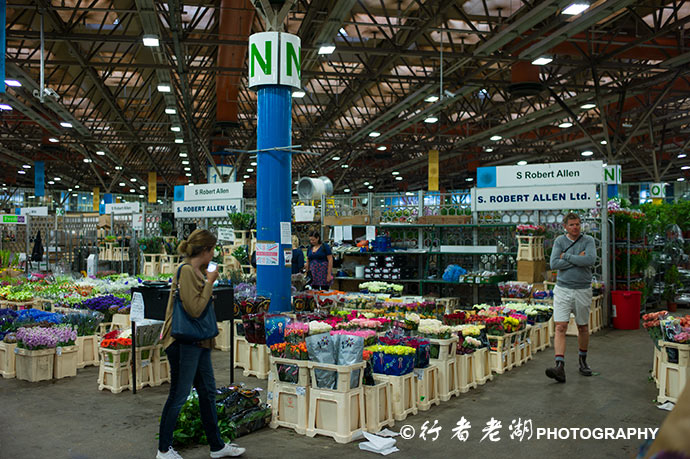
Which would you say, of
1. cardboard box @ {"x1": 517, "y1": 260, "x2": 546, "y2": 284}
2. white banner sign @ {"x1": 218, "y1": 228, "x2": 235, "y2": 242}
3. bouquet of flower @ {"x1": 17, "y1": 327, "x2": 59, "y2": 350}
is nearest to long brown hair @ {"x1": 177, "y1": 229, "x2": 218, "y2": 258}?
bouquet of flower @ {"x1": 17, "y1": 327, "x2": 59, "y2": 350}

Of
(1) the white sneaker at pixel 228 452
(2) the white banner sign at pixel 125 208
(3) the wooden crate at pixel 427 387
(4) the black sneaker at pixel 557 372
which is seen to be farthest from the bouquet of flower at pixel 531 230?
(2) the white banner sign at pixel 125 208

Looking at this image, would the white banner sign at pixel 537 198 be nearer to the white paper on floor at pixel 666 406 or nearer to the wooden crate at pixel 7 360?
the white paper on floor at pixel 666 406

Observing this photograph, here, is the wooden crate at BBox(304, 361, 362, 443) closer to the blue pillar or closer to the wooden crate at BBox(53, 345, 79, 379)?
the blue pillar

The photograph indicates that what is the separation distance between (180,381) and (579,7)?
309 inches

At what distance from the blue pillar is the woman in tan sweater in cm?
311

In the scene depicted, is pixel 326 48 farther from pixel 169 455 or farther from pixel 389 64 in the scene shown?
pixel 169 455

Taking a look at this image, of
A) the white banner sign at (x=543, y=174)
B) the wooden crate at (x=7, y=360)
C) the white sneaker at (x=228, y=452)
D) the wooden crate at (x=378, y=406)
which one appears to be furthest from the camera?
the white banner sign at (x=543, y=174)

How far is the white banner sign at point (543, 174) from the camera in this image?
971cm

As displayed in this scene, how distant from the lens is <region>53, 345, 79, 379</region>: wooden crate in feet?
21.1

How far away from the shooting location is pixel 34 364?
6270 millimetres

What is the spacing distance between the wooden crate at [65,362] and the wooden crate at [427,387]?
385 centimetres

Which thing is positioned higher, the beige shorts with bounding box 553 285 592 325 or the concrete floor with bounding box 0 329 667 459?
the beige shorts with bounding box 553 285 592 325

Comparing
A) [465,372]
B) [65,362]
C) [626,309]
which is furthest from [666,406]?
[65,362]

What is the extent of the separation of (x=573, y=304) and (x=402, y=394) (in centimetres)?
230
